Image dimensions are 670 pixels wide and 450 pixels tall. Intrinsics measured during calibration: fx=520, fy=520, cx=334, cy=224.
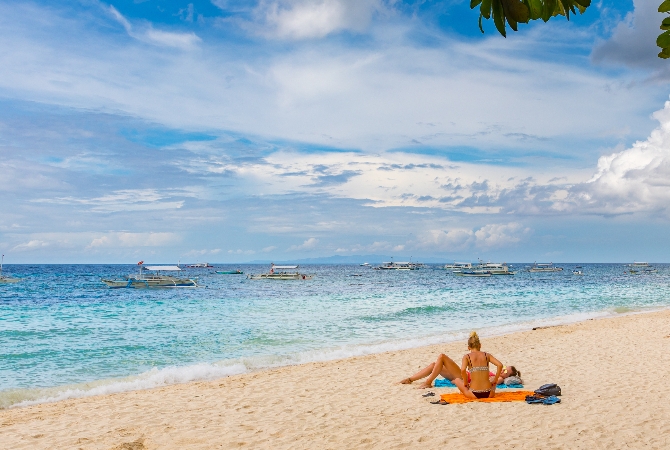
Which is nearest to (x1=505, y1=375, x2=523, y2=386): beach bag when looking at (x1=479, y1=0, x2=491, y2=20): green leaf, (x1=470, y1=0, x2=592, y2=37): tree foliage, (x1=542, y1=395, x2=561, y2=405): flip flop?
(x1=542, y1=395, x2=561, y2=405): flip flop

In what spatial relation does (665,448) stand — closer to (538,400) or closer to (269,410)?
(538,400)

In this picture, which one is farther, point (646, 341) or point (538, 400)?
point (646, 341)

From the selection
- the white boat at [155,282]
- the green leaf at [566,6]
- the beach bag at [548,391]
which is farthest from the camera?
the white boat at [155,282]

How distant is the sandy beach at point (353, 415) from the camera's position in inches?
295

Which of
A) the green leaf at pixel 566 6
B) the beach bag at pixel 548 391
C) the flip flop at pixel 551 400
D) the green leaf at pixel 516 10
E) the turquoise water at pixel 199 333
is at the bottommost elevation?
the turquoise water at pixel 199 333

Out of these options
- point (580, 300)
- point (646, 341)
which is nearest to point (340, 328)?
point (646, 341)

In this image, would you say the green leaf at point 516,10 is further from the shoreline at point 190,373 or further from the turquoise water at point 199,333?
the turquoise water at point 199,333

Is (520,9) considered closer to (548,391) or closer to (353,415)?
(353,415)

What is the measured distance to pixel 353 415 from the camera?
8.98 metres

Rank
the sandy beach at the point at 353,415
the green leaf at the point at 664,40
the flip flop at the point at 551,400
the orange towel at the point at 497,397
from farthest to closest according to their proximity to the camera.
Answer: the orange towel at the point at 497,397 < the flip flop at the point at 551,400 < the sandy beach at the point at 353,415 < the green leaf at the point at 664,40

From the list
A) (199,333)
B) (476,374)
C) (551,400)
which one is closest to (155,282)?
(199,333)

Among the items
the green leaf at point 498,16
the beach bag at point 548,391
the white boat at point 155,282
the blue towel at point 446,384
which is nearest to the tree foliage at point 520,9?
the green leaf at point 498,16

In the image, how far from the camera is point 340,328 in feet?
77.2

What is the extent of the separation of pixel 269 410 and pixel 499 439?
4.15 m
